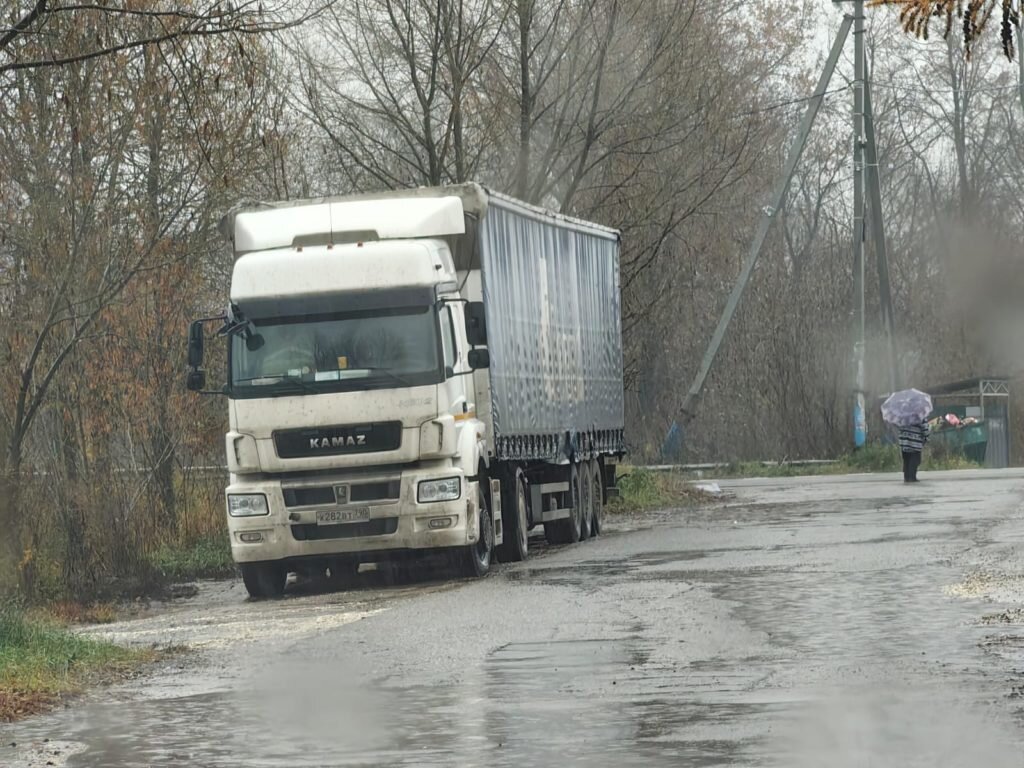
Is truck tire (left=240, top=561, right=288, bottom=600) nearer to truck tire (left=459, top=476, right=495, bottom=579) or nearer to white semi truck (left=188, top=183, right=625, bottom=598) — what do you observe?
white semi truck (left=188, top=183, right=625, bottom=598)

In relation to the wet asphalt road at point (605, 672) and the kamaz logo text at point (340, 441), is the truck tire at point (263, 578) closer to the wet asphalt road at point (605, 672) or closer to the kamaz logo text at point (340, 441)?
the wet asphalt road at point (605, 672)

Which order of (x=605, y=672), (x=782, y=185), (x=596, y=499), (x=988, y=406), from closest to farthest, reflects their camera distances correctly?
(x=605, y=672)
(x=596, y=499)
(x=782, y=185)
(x=988, y=406)

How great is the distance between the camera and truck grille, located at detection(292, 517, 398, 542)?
18.6 m

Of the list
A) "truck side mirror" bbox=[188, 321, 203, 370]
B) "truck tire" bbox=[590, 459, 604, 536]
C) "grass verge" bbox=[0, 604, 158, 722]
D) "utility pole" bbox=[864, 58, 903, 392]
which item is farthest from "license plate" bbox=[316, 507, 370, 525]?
"utility pole" bbox=[864, 58, 903, 392]

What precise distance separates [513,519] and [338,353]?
354cm

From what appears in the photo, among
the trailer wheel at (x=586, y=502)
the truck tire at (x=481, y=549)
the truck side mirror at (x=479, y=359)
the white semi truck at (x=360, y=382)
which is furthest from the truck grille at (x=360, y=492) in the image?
the trailer wheel at (x=586, y=502)

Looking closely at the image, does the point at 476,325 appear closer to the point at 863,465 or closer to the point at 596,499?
the point at 596,499

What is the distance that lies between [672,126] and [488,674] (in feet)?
66.1

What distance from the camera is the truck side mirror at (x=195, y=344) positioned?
62.8 feet

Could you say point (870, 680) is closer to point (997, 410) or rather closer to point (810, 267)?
point (997, 410)

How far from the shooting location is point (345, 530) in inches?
733

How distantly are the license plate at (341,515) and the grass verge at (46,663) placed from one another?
4.38 metres

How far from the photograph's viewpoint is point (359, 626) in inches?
573

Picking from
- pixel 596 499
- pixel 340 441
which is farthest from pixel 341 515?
pixel 596 499
